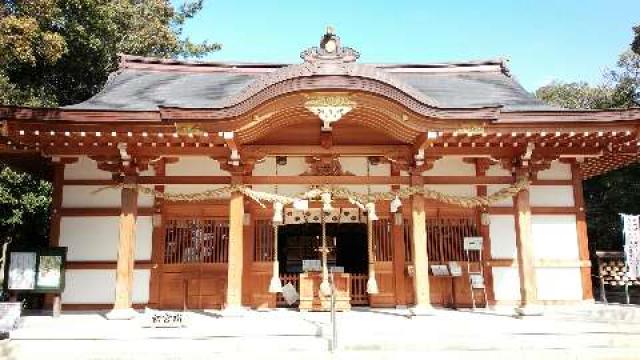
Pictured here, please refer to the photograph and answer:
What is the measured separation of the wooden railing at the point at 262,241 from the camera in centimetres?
1001

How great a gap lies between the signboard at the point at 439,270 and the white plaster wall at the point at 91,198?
597 cm

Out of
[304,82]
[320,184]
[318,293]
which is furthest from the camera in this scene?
[318,293]

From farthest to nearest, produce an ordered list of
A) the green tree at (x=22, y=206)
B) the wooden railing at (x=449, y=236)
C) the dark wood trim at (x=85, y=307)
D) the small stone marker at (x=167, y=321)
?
1. the green tree at (x=22, y=206)
2. the wooden railing at (x=449, y=236)
3. the dark wood trim at (x=85, y=307)
4. the small stone marker at (x=167, y=321)

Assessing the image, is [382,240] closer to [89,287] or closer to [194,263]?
[194,263]

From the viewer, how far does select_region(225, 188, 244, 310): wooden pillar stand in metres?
8.19

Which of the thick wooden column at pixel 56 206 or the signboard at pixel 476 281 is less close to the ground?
the thick wooden column at pixel 56 206

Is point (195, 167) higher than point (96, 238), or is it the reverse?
point (195, 167)

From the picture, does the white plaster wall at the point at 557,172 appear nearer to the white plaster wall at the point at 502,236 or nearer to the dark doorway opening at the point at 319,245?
the white plaster wall at the point at 502,236

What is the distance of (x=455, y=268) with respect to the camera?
391 inches

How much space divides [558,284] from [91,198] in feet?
31.9

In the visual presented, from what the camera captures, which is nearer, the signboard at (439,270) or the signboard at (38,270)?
the signboard at (38,270)

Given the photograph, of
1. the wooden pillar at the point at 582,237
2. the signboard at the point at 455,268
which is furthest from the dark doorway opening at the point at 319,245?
the wooden pillar at the point at 582,237

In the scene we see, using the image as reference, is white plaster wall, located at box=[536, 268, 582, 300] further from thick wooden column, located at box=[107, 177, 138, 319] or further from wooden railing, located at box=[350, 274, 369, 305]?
thick wooden column, located at box=[107, 177, 138, 319]

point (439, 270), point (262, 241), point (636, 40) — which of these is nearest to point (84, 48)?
point (262, 241)
